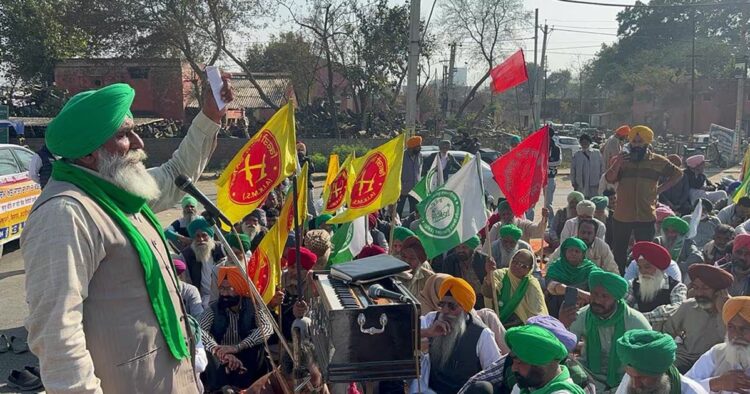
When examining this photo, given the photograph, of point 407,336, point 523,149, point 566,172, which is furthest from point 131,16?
point 407,336

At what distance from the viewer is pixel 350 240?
6.92 m

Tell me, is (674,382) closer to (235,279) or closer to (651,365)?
(651,365)

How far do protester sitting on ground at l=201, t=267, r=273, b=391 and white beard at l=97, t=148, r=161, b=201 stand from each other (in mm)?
2821

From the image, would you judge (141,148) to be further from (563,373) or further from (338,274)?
(563,373)

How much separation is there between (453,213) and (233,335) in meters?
2.33

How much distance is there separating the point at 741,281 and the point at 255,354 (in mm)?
3756

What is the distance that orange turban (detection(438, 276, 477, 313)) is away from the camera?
4406 millimetres

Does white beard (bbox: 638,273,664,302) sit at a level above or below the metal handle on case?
below

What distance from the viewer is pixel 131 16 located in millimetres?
25297

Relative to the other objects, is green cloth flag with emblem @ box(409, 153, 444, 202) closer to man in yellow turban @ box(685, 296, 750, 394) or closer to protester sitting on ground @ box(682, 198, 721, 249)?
protester sitting on ground @ box(682, 198, 721, 249)

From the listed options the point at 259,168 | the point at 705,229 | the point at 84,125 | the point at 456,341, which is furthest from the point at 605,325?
the point at 705,229

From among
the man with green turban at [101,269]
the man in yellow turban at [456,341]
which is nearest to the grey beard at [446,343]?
the man in yellow turban at [456,341]

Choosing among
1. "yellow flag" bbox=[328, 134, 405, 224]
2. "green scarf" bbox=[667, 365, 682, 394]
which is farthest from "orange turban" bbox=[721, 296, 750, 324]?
"yellow flag" bbox=[328, 134, 405, 224]

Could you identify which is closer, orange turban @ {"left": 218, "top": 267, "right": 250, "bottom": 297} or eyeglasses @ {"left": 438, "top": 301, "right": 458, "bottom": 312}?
eyeglasses @ {"left": 438, "top": 301, "right": 458, "bottom": 312}
